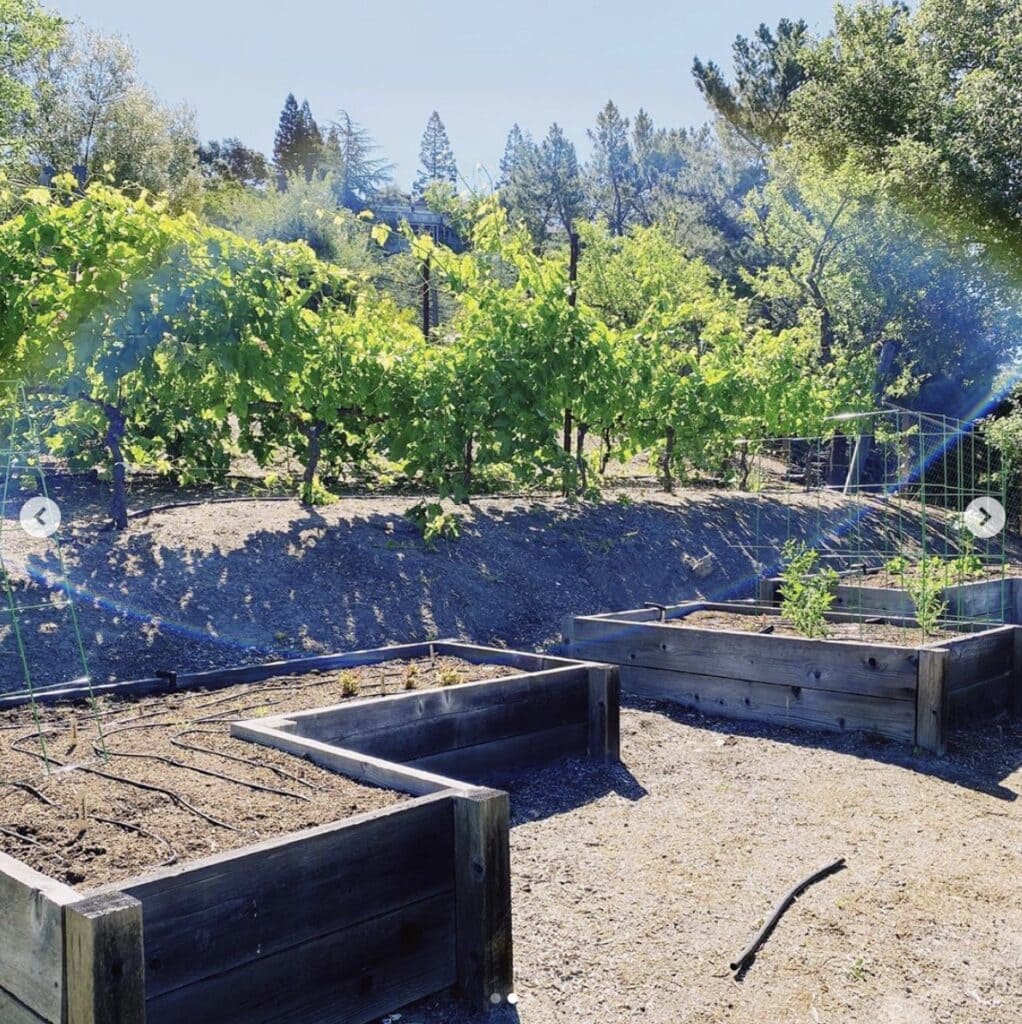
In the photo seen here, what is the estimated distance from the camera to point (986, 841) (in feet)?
13.8

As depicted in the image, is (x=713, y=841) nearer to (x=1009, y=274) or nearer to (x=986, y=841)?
(x=986, y=841)

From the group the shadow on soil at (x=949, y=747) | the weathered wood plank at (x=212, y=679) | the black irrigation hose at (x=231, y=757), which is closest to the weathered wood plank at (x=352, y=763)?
the black irrigation hose at (x=231, y=757)

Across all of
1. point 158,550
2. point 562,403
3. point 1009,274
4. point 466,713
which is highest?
point 1009,274

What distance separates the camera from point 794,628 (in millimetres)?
6703

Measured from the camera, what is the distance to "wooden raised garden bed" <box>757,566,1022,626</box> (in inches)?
309

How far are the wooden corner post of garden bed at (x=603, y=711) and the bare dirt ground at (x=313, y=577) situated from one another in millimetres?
2258

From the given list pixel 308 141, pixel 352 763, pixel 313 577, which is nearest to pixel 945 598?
pixel 313 577

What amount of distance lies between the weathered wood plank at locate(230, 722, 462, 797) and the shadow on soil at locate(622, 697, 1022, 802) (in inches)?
109

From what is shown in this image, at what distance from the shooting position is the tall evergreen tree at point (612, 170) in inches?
1721

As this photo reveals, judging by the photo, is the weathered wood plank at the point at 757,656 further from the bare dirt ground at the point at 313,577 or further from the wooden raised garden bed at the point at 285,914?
the wooden raised garden bed at the point at 285,914

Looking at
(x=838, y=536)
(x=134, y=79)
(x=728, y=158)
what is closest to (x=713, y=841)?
(x=838, y=536)

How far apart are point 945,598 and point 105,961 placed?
22.0 ft

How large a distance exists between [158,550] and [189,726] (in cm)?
307

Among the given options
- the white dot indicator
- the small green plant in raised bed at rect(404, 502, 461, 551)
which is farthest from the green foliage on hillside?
the white dot indicator
